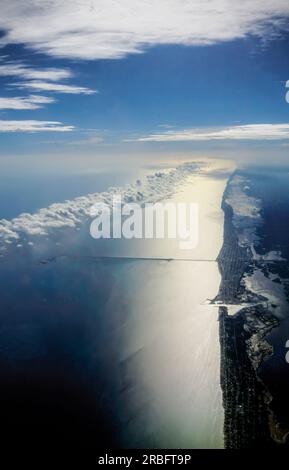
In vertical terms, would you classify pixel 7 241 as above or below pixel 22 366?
above

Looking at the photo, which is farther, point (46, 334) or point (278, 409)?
point (46, 334)

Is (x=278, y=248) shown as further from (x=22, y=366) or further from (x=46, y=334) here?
(x=22, y=366)

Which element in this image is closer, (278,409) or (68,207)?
(278,409)

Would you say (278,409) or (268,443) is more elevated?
(278,409)

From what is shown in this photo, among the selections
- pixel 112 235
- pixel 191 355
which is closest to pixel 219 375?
pixel 191 355
